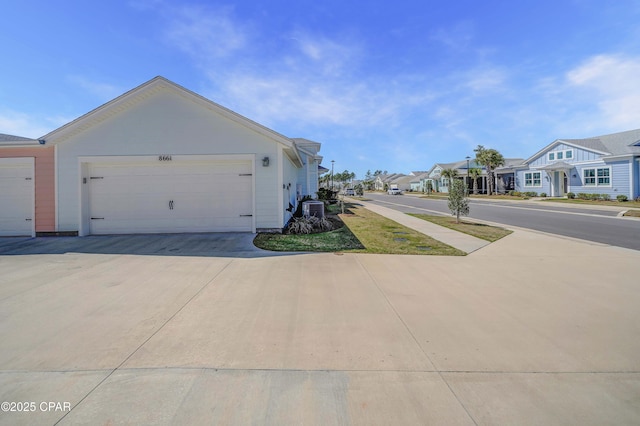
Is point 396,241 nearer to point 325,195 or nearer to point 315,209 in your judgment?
point 315,209

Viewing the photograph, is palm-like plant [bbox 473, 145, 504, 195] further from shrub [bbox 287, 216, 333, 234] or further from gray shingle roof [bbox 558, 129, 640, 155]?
shrub [bbox 287, 216, 333, 234]

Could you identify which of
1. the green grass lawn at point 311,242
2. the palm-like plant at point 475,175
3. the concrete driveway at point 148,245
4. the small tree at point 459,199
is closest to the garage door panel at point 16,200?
the concrete driveway at point 148,245

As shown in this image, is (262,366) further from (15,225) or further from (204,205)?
(15,225)

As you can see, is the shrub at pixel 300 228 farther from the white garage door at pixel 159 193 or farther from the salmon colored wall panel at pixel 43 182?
the salmon colored wall panel at pixel 43 182

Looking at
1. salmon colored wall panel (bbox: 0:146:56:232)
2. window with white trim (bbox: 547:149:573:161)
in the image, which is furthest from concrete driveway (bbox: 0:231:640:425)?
window with white trim (bbox: 547:149:573:161)

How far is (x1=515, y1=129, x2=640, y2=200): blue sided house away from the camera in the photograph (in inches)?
971

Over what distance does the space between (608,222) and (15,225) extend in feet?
77.7

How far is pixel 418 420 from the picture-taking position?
226 centimetres

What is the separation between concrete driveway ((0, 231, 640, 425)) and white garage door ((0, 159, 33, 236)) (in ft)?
19.2

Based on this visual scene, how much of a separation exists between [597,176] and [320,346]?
113ft

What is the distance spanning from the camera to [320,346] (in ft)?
10.9

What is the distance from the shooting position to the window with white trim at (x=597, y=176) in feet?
86.4

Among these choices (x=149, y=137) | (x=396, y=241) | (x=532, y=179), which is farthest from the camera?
(x=532, y=179)

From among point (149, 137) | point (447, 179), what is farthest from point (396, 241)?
point (447, 179)
